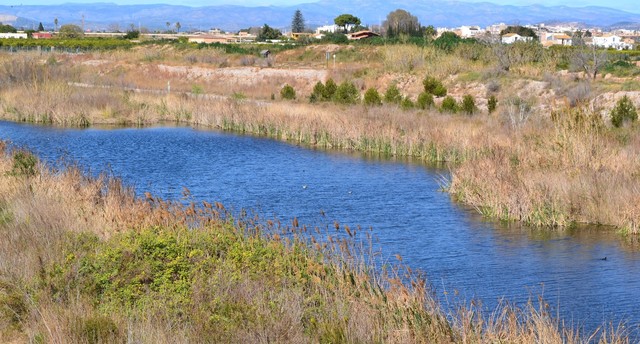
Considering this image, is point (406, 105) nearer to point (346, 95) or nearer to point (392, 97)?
point (392, 97)

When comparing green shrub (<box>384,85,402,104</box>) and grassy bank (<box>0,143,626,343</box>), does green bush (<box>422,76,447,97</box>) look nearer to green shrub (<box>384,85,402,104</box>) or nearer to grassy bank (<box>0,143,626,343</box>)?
green shrub (<box>384,85,402,104</box>)

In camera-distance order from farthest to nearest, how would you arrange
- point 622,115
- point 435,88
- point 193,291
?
point 435,88 → point 622,115 → point 193,291

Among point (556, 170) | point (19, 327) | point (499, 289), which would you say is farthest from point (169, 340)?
point (556, 170)

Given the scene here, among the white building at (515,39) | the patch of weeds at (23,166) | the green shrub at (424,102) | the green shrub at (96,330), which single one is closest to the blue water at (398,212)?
the patch of weeds at (23,166)

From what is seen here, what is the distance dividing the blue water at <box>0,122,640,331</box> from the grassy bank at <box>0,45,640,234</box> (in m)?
0.83

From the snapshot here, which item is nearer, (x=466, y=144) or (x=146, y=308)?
(x=146, y=308)

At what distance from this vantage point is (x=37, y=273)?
10.7m

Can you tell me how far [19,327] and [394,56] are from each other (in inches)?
1637

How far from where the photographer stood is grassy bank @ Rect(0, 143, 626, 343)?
901 cm

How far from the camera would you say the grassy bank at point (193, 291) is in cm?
901

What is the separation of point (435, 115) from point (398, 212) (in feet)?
39.7

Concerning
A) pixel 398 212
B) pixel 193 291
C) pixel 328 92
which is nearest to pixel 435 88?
pixel 328 92

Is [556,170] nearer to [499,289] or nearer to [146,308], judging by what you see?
[499,289]

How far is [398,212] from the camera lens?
19.8m
